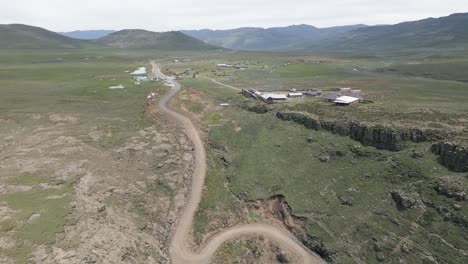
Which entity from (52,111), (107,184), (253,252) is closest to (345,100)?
(253,252)

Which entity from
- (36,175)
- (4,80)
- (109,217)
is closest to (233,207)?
(109,217)

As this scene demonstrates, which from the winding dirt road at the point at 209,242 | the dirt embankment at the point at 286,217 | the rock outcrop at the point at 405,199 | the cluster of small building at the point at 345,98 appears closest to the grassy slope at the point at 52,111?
the winding dirt road at the point at 209,242

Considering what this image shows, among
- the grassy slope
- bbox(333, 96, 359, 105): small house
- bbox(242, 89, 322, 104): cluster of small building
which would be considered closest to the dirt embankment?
the grassy slope

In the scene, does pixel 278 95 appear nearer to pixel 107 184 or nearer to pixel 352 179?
pixel 352 179

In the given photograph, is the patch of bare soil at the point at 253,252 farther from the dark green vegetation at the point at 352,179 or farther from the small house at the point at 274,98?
the small house at the point at 274,98

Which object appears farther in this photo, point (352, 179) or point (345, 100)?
point (345, 100)

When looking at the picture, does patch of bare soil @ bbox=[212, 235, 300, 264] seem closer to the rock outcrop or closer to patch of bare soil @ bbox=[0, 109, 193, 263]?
patch of bare soil @ bbox=[0, 109, 193, 263]
